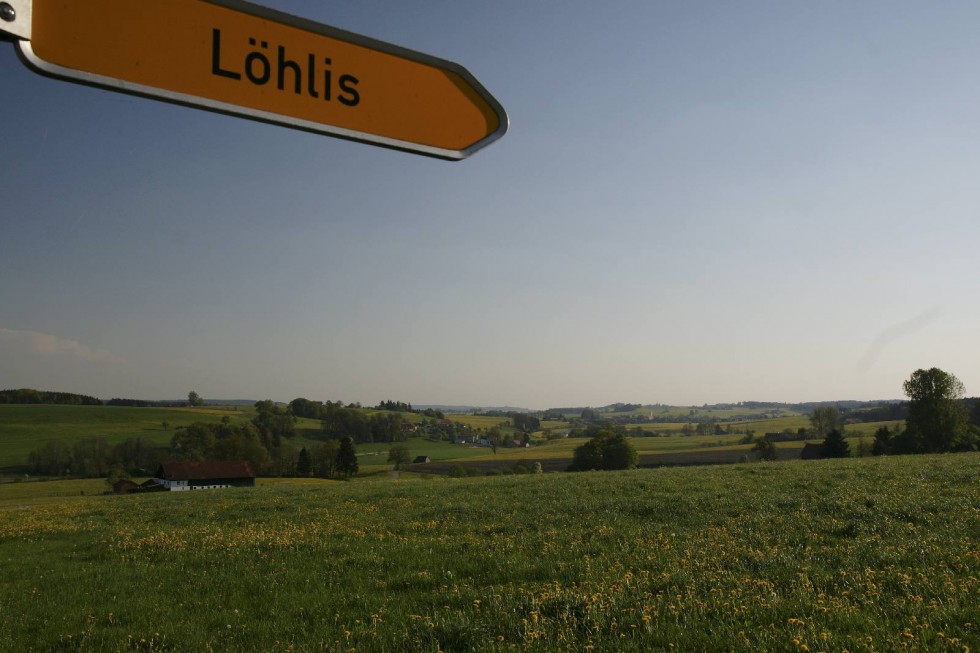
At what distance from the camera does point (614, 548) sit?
8.94 metres

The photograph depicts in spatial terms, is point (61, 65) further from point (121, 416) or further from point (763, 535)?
point (121, 416)

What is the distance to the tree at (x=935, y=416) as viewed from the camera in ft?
202

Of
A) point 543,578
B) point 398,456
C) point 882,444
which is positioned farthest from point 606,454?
point 543,578

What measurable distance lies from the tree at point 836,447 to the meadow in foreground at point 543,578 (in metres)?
57.3

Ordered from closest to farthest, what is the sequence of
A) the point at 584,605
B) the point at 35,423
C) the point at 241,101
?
1. the point at 241,101
2. the point at 584,605
3. the point at 35,423

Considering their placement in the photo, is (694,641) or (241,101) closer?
(241,101)

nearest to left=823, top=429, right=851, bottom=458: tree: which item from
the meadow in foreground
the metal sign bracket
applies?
the meadow in foreground

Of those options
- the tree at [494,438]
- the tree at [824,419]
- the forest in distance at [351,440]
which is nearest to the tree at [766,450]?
the forest in distance at [351,440]

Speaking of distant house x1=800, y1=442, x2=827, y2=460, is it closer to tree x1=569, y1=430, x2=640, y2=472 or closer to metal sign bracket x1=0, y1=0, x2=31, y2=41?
tree x1=569, y1=430, x2=640, y2=472

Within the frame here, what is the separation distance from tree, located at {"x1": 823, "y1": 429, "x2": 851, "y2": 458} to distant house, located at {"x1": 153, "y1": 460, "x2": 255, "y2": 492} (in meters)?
72.3

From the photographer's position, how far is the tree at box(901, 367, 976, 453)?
61.5 metres

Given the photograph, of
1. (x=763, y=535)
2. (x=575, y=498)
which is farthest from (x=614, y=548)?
(x=575, y=498)

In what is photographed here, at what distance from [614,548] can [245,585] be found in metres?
5.92

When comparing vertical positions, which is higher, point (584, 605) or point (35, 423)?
point (584, 605)
